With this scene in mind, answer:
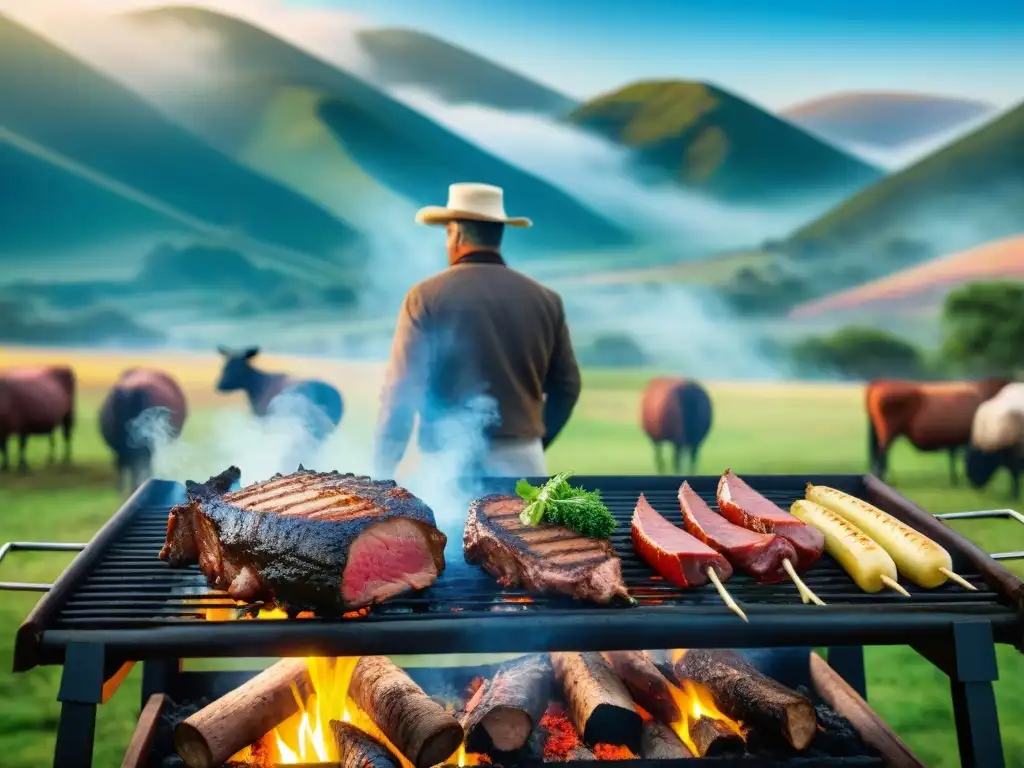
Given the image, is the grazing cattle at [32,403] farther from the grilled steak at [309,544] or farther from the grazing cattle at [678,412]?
the grilled steak at [309,544]

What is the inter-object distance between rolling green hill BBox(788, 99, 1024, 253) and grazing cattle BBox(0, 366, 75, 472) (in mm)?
14634

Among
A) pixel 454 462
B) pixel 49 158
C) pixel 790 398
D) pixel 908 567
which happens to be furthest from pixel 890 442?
pixel 49 158

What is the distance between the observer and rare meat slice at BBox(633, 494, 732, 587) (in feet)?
9.50

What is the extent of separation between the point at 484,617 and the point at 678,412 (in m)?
10.5

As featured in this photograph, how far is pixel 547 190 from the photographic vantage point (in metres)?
17.5

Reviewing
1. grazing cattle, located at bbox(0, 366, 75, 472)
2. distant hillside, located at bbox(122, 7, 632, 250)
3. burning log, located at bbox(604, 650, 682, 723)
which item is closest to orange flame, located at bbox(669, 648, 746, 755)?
burning log, located at bbox(604, 650, 682, 723)

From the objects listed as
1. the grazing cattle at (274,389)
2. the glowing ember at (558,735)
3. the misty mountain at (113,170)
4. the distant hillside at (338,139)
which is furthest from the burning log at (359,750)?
the distant hillside at (338,139)

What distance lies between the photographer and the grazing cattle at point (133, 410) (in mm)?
11484

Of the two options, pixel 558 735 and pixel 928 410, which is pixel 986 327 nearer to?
pixel 928 410

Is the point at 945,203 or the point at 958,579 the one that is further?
the point at 945,203

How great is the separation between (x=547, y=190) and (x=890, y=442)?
8.67 metres

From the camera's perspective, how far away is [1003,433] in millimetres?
11711

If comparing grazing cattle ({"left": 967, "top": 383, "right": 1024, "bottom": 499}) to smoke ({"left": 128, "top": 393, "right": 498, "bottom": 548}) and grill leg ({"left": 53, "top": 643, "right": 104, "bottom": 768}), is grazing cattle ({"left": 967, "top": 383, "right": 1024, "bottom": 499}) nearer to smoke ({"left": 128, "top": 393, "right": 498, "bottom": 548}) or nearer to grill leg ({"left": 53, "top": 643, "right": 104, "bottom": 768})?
smoke ({"left": 128, "top": 393, "right": 498, "bottom": 548})

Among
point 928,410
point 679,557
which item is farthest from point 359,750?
point 928,410
